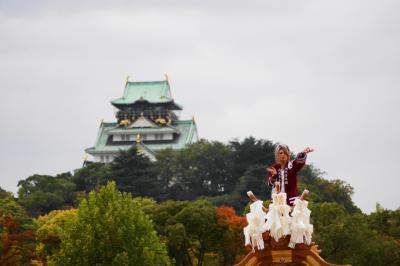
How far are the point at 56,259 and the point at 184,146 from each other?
251 ft

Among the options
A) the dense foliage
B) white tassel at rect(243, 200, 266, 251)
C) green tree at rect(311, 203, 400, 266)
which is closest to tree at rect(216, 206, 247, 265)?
the dense foliage

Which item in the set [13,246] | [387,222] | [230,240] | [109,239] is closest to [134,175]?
[387,222]

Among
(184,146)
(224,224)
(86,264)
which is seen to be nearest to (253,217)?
(86,264)

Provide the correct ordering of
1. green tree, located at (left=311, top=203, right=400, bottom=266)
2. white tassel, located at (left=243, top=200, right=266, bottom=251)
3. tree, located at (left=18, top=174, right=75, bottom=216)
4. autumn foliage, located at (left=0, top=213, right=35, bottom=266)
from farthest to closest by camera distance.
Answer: tree, located at (left=18, top=174, right=75, bottom=216)
green tree, located at (left=311, top=203, right=400, bottom=266)
autumn foliage, located at (left=0, top=213, right=35, bottom=266)
white tassel, located at (left=243, top=200, right=266, bottom=251)

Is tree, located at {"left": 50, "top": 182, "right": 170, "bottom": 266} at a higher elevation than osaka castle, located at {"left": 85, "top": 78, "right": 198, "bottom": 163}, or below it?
below

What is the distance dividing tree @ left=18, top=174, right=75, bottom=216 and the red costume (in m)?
73.8

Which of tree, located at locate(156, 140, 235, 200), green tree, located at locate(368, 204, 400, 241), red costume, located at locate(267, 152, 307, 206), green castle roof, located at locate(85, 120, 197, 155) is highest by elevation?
green castle roof, located at locate(85, 120, 197, 155)

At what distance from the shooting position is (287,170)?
12.5 meters

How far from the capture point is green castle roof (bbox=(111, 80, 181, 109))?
123m

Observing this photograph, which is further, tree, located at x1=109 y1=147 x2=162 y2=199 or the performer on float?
tree, located at x1=109 y1=147 x2=162 y2=199

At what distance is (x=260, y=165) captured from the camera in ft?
305

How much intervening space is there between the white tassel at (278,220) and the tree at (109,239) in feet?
81.3

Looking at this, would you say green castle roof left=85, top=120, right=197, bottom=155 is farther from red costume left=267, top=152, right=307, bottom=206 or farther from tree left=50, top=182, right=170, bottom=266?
red costume left=267, top=152, right=307, bottom=206

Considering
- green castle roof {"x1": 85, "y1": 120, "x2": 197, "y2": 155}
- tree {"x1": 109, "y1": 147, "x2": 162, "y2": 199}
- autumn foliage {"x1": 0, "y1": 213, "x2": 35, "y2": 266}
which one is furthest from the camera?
green castle roof {"x1": 85, "y1": 120, "x2": 197, "y2": 155}
